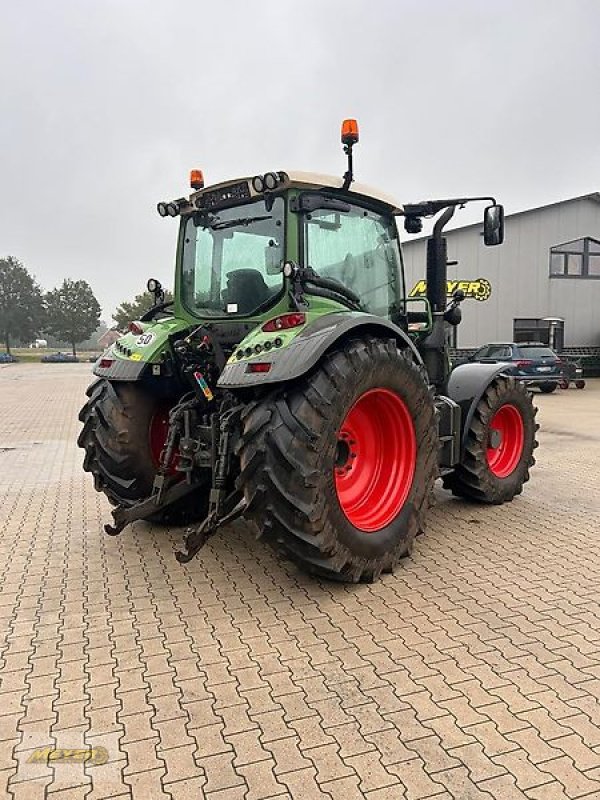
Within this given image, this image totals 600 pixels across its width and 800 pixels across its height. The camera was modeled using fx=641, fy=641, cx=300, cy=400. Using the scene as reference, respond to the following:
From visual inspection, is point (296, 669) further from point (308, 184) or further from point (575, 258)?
point (575, 258)

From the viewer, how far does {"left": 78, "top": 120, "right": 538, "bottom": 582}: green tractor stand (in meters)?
3.53

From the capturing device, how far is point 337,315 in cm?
389

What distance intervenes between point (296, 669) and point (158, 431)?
2388 millimetres

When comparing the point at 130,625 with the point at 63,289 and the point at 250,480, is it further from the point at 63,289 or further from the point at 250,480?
the point at 63,289

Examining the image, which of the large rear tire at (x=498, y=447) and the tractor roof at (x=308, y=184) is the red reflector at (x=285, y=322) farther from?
the large rear tire at (x=498, y=447)

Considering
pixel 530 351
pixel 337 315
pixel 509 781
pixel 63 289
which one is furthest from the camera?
pixel 63 289

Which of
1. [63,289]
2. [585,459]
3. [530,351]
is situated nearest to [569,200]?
[530,351]

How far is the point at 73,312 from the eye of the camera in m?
70.6

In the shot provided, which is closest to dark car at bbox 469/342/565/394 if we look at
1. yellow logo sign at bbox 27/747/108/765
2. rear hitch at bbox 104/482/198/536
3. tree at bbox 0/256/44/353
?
rear hitch at bbox 104/482/198/536

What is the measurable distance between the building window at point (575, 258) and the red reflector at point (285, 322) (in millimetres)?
22327

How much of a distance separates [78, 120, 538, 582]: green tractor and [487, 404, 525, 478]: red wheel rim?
0.62 metres

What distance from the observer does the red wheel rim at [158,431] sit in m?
4.82

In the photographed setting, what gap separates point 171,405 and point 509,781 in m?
3.44

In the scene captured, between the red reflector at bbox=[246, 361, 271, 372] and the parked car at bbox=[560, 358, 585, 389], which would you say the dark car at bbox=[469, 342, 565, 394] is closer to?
the parked car at bbox=[560, 358, 585, 389]
